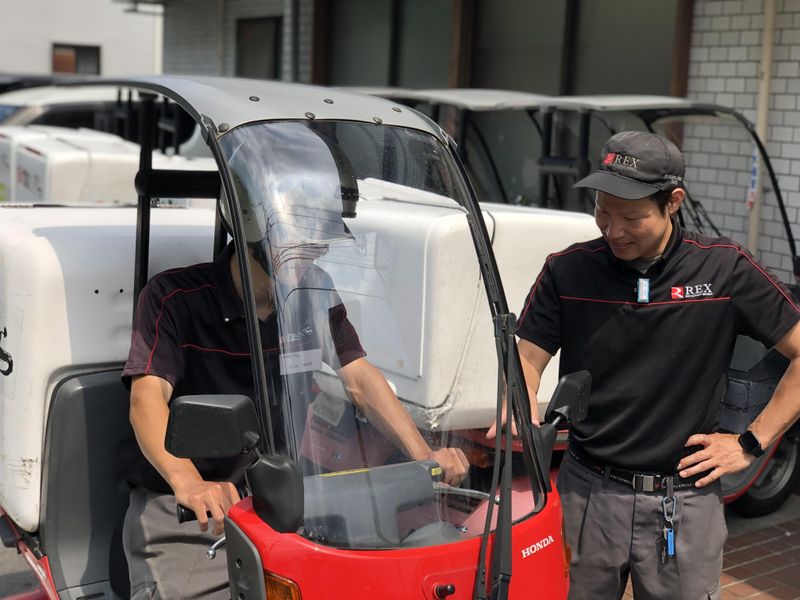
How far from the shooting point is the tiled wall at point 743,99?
249 inches

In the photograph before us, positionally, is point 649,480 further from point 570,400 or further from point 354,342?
point 354,342

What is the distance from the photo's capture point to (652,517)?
293 centimetres

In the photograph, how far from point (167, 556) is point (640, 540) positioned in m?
1.38

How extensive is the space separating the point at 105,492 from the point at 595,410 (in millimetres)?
1632

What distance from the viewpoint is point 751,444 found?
2932mm

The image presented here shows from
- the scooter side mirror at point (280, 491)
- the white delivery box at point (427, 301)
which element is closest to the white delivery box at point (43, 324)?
the white delivery box at point (427, 301)

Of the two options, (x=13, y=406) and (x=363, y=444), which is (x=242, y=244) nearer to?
(x=363, y=444)

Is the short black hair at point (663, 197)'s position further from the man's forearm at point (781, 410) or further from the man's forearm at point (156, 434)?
the man's forearm at point (156, 434)

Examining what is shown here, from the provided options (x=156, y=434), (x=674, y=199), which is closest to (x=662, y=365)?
(x=674, y=199)

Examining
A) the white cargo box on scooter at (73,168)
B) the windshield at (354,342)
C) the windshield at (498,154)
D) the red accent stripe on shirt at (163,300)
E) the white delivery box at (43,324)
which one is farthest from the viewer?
the white cargo box on scooter at (73,168)

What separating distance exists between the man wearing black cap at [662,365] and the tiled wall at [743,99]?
332cm

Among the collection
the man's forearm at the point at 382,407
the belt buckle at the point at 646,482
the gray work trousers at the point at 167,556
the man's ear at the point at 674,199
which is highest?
the man's ear at the point at 674,199

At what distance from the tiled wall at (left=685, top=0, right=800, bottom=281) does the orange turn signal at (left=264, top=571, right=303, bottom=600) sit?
4477 millimetres

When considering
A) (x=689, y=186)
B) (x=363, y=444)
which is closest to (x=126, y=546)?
(x=363, y=444)
